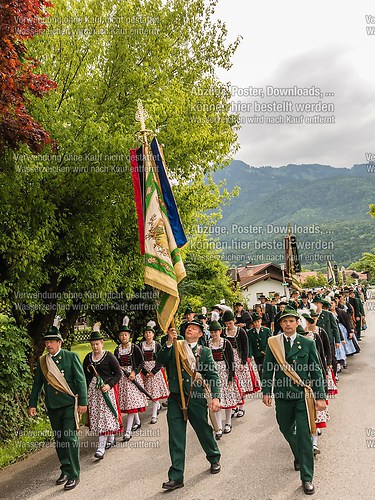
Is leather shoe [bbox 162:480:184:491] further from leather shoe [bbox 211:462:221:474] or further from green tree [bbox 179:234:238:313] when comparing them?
green tree [bbox 179:234:238:313]

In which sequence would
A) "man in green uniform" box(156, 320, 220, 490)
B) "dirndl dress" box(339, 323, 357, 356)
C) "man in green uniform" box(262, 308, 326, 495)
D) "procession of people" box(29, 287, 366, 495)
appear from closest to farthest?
"man in green uniform" box(262, 308, 326, 495)
"procession of people" box(29, 287, 366, 495)
"man in green uniform" box(156, 320, 220, 490)
"dirndl dress" box(339, 323, 357, 356)

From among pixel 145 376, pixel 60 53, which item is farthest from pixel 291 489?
pixel 60 53

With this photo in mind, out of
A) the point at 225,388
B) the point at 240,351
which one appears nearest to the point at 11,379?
the point at 225,388

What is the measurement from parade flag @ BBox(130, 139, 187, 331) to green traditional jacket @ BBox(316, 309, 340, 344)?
208 inches

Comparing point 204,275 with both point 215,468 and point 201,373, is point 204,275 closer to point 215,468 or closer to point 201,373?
point 201,373

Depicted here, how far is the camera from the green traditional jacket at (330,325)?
10.6 m

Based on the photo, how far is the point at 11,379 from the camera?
8.16 metres

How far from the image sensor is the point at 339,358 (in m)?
12.2

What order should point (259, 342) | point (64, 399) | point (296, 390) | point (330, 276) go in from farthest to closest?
point (330, 276) → point (259, 342) → point (64, 399) → point (296, 390)

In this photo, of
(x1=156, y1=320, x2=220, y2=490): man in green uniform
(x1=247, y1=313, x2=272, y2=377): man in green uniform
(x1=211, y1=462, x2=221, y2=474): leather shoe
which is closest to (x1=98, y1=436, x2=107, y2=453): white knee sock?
(x1=156, y1=320, x2=220, y2=490): man in green uniform

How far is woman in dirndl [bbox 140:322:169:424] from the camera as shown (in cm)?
964

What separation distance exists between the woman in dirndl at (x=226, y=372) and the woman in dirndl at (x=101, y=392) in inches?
77.4

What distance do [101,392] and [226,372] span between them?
98.1 inches

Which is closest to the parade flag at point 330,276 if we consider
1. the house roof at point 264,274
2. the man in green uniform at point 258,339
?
the house roof at point 264,274
